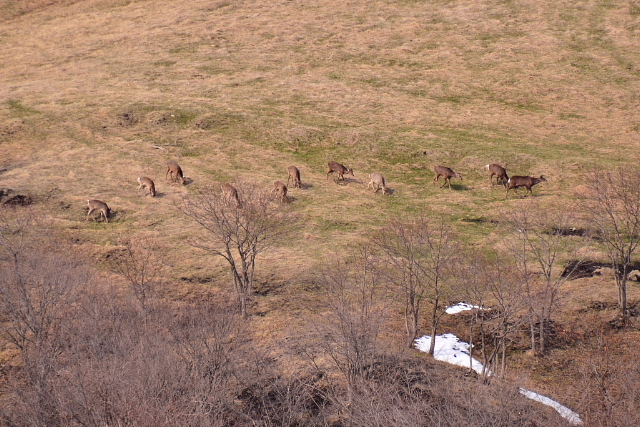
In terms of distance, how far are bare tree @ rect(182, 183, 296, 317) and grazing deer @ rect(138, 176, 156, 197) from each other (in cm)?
212

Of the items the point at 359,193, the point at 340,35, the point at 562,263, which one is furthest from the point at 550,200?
A: the point at 340,35

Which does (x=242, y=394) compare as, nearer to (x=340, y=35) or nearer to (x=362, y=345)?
(x=362, y=345)

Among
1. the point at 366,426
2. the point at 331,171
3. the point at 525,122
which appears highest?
the point at 366,426

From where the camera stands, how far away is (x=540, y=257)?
26562 mm

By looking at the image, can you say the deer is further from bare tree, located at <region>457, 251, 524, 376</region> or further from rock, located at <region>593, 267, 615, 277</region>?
rock, located at <region>593, 267, 615, 277</region>

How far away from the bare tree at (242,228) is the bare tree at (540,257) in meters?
11.2

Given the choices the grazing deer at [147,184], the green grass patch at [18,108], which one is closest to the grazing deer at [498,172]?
the grazing deer at [147,184]

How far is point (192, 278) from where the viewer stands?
27078 millimetres

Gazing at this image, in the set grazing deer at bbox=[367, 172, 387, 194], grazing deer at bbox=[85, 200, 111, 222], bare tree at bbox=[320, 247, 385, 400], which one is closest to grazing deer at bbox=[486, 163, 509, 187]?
grazing deer at bbox=[367, 172, 387, 194]

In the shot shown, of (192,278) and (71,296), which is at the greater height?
(71,296)

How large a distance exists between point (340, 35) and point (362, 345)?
51731 millimetres

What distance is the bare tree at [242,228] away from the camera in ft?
82.7

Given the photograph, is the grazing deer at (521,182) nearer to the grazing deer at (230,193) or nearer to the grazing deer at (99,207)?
the grazing deer at (230,193)

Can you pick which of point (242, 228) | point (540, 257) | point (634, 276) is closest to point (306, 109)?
point (242, 228)
